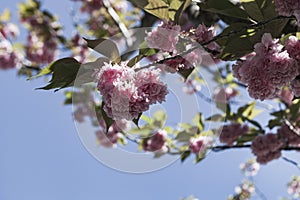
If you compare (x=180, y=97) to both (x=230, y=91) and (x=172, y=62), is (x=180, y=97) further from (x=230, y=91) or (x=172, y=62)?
(x=230, y=91)

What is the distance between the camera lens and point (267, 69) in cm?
107

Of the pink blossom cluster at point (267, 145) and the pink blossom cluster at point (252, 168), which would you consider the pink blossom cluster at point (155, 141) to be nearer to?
the pink blossom cluster at point (267, 145)

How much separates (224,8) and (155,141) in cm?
205

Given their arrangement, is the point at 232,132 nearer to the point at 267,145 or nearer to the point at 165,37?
the point at 267,145

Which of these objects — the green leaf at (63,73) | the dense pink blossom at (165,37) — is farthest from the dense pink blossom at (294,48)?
the green leaf at (63,73)

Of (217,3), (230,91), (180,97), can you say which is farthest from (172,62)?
(230,91)

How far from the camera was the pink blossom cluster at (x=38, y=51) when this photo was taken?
4.76m

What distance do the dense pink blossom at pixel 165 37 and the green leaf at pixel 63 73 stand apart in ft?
0.79

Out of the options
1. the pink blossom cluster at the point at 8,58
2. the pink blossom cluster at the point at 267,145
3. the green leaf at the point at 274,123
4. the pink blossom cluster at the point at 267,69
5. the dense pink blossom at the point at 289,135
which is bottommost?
the pink blossom cluster at the point at 8,58

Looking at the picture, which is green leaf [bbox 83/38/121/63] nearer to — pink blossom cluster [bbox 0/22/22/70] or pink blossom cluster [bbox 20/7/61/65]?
pink blossom cluster [bbox 20/7/61/65]

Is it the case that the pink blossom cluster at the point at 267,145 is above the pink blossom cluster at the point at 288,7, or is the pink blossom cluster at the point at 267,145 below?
below

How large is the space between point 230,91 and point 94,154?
246 centimetres

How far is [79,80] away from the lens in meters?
1.06

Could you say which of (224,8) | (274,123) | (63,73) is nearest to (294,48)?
(224,8)
